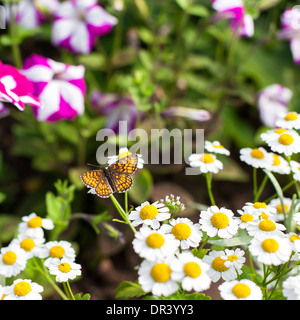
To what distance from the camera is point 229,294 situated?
0.47 metres

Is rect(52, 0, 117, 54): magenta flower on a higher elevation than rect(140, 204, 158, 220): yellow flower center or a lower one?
higher

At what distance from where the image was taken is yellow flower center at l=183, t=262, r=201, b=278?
1.48ft

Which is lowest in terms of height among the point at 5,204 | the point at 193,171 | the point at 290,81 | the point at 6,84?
the point at 5,204

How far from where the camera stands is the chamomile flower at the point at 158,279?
444 mm

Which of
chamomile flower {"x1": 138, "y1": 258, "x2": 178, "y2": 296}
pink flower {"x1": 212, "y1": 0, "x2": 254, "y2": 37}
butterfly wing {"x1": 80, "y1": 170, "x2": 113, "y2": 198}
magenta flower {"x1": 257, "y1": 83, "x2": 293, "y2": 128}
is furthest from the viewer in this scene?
magenta flower {"x1": 257, "y1": 83, "x2": 293, "y2": 128}

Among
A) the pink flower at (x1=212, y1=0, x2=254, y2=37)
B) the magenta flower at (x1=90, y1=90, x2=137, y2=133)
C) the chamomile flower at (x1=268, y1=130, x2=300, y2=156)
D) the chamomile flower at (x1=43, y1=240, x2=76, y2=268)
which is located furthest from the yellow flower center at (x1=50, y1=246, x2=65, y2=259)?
the pink flower at (x1=212, y1=0, x2=254, y2=37)

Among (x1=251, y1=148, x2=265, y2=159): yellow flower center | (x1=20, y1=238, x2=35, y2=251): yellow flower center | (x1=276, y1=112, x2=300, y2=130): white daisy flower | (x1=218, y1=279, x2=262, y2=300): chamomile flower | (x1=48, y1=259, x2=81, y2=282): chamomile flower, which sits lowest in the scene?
(x1=20, y1=238, x2=35, y2=251): yellow flower center

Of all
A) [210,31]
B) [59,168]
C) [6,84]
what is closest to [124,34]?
[210,31]

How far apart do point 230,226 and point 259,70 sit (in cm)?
104

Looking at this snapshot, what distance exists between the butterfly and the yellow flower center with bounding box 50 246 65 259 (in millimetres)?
88

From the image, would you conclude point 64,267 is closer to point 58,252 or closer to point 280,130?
point 58,252

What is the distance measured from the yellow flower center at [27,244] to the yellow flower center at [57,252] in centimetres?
4

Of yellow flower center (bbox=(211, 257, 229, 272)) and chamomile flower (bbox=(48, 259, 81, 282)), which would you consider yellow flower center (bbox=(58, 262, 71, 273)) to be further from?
yellow flower center (bbox=(211, 257, 229, 272))
